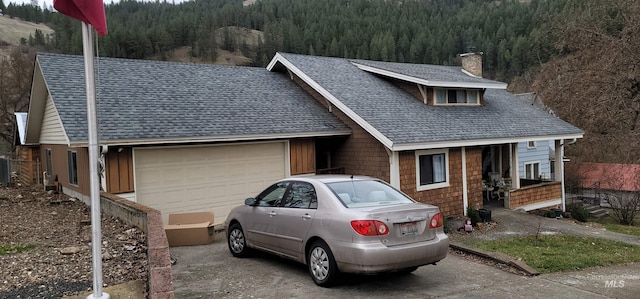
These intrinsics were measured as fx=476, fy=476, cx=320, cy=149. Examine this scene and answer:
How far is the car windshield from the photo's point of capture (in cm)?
661

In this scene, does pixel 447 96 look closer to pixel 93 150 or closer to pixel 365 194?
pixel 365 194

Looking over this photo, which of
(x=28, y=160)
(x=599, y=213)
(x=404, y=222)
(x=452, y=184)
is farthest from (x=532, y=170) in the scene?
(x=28, y=160)

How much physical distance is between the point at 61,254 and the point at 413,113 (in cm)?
1127

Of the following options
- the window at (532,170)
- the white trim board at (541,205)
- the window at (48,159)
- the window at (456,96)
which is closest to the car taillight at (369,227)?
the window at (456,96)

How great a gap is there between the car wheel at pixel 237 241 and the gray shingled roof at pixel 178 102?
4.14 metres

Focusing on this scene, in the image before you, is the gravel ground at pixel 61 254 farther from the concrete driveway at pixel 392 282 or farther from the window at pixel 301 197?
the window at pixel 301 197

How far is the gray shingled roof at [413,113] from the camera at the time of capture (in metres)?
14.2

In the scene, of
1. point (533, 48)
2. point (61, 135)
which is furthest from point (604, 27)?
point (533, 48)

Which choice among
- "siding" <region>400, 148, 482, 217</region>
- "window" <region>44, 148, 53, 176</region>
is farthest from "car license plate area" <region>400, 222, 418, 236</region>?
"window" <region>44, 148, 53, 176</region>

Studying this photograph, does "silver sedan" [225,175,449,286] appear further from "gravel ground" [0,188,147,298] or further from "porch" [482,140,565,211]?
"porch" [482,140,565,211]

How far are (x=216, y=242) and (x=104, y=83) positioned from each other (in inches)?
243

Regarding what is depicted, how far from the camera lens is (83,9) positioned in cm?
465

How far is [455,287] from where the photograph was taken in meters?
6.78

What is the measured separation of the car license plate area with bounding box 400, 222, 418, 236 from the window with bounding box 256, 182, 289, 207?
2.18 meters
